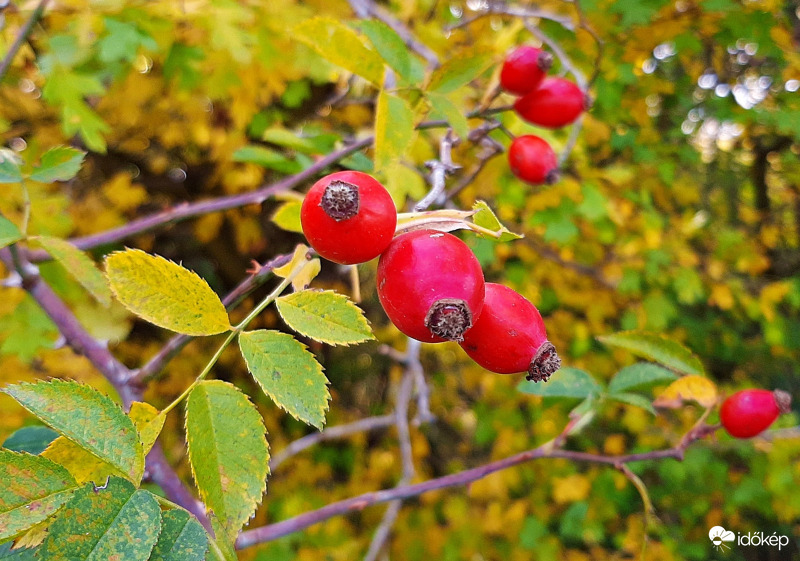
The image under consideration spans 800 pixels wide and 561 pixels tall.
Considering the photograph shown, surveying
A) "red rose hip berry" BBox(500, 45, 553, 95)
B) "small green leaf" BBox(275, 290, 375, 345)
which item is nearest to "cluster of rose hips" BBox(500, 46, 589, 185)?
"red rose hip berry" BBox(500, 45, 553, 95)

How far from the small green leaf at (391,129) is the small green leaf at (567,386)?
656 millimetres

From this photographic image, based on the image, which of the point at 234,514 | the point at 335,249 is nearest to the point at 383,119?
the point at 335,249

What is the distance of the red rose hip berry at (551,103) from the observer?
61.4 inches

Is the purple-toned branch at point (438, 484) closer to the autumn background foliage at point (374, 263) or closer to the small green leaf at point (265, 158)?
the autumn background foliage at point (374, 263)

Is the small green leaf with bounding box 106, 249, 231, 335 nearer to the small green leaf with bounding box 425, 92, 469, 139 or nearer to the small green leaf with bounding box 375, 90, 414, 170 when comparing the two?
the small green leaf with bounding box 375, 90, 414, 170

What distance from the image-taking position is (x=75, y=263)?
3.50 feet

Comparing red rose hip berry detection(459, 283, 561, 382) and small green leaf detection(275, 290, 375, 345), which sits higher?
small green leaf detection(275, 290, 375, 345)

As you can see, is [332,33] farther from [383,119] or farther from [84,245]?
[84,245]

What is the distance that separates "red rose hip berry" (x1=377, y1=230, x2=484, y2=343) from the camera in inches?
28.2

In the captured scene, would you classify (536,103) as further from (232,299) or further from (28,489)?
(28,489)

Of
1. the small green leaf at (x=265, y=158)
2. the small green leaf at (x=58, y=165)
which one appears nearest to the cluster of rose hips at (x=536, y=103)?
the small green leaf at (x=265, y=158)

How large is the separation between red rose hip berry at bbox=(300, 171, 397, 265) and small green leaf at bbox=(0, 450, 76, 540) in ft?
1.39

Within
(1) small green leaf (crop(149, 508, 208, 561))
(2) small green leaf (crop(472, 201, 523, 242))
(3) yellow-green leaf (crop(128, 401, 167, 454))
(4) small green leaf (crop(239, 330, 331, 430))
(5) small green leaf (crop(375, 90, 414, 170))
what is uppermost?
(2) small green leaf (crop(472, 201, 523, 242))

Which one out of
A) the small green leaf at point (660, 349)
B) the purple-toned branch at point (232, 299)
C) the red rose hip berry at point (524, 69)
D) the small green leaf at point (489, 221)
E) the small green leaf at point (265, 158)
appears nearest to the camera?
the small green leaf at point (489, 221)
